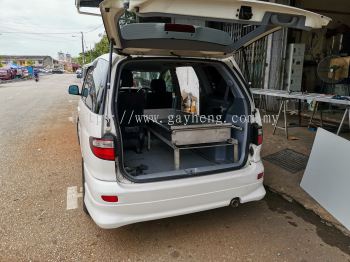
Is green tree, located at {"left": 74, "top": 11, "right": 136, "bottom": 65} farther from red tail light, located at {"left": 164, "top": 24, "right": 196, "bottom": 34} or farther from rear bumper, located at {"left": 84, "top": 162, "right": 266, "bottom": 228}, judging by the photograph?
rear bumper, located at {"left": 84, "top": 162, "right": 266, "bottom": 228}

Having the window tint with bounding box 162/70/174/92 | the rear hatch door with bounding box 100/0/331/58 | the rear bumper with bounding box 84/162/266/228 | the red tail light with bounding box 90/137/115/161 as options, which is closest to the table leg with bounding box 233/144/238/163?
the rear bumper with bounding box 84/162/266/228

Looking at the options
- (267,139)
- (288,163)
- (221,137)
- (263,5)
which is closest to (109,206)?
(221,137)

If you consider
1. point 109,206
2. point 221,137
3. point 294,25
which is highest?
point 294,25

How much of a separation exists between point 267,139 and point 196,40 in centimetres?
363

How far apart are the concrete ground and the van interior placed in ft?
3.58

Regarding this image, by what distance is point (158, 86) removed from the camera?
4488 millimetres

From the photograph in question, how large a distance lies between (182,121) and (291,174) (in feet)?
5.84

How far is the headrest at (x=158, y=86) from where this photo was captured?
4.48m

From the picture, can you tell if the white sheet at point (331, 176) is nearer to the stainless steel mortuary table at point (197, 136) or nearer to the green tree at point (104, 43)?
the stainless steel mortuary table at point (197, 136)

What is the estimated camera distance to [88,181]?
94.2 inches

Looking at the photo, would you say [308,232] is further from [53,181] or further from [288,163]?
[53,181]

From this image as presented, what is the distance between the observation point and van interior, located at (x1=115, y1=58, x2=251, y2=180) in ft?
8.71

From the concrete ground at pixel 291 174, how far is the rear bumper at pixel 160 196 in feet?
3.52

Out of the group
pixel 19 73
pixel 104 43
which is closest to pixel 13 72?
pixel 19 73
